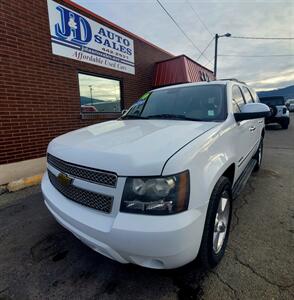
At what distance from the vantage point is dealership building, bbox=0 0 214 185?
4.63 metres

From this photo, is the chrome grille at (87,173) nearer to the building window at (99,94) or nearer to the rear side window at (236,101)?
the rear side window at (236,101)

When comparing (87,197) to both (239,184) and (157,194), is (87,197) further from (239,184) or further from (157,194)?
(239,184)

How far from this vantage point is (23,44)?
485cm

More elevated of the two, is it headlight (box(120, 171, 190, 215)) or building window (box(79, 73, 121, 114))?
building window (box(79, 73, 121, 114))

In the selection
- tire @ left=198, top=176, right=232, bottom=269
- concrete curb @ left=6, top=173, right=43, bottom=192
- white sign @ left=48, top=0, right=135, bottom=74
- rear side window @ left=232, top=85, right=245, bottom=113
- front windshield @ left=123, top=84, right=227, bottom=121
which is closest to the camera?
tire @ left=198, top=176, right=232, bottom=269

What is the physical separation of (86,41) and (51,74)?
1.57m

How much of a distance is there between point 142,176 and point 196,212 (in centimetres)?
46

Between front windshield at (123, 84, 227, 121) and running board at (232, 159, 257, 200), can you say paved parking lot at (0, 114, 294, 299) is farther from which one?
front windshield at (123, 84, 227, 121)

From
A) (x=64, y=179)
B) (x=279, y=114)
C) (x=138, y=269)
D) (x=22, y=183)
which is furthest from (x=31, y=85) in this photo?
(x=279, y=114)

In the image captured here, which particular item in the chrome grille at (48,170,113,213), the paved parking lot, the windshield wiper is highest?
the windshield wiper

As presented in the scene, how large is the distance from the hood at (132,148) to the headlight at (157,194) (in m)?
0.07

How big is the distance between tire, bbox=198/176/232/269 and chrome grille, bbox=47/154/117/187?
2.57 feet

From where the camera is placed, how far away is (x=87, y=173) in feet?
5.80

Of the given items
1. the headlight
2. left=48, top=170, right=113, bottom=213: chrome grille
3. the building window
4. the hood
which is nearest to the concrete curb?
the building window
